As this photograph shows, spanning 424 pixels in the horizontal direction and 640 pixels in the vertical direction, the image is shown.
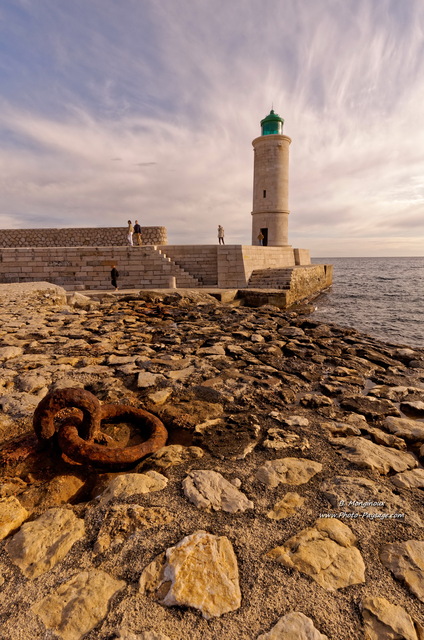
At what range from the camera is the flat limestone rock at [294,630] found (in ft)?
3.67

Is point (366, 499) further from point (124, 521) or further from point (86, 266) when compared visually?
point (86, 266)

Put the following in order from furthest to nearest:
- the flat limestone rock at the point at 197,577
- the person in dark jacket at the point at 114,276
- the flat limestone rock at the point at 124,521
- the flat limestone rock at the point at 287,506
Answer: the person in dark jacket at the point at 114,276
the flat limestone rock at the point at 287,506
the flat limestone rock at the point at 124,521
the flat limestone rock at the point at 197,577

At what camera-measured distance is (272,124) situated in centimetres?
2336

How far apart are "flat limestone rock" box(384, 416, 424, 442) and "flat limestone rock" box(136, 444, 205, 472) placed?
5.63 ft

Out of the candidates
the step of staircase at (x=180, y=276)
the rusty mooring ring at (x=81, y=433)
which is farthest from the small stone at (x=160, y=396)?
the step of staircase at (x=180, y=276)

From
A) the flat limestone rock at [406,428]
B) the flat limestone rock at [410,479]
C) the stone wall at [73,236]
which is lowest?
the flat limestone rock at [406,428]

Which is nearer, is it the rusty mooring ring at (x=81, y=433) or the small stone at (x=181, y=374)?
the rusty mooring ring at (x=81, y=433)

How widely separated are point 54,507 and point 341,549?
4.86ft

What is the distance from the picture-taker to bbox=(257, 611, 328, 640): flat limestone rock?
1120mm

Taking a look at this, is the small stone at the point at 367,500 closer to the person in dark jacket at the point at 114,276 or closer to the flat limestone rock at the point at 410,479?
the flat limestone rock at the point at 410,479

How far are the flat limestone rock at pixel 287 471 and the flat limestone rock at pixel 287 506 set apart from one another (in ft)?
0.39

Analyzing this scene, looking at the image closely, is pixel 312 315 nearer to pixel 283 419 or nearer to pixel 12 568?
pixel 283 419

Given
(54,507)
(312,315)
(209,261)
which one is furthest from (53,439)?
(209,261)

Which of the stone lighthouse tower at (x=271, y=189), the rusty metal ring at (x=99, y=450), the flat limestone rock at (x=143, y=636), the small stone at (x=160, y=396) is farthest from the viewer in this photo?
the stone lighthouse tower at (x=271, y=189)
